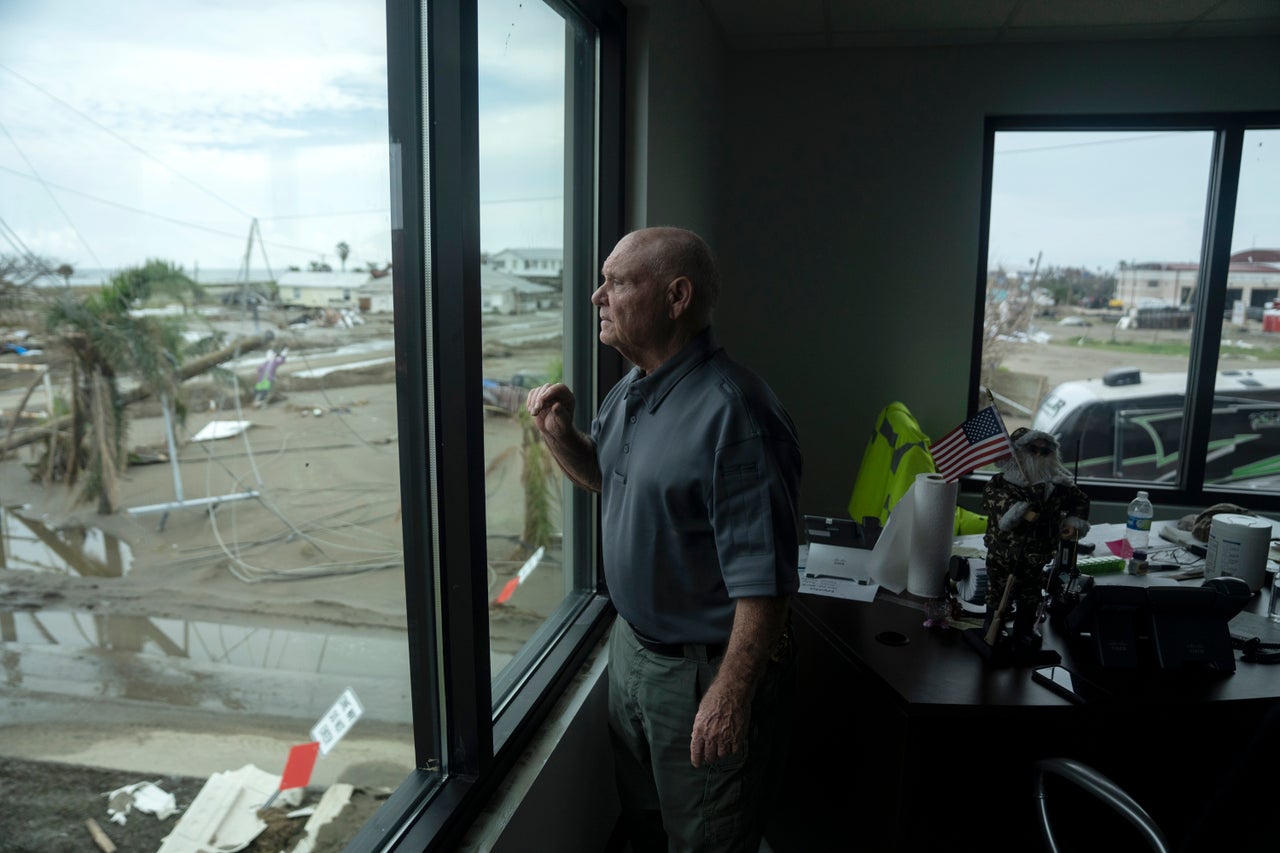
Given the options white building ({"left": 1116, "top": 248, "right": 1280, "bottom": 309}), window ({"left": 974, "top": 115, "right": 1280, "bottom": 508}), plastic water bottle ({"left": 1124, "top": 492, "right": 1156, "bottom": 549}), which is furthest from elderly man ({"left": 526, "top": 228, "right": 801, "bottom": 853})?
white building ({"left": 1116, "top": 248, "right": 1280, "bottom": 309})

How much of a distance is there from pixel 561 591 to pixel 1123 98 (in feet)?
11.7

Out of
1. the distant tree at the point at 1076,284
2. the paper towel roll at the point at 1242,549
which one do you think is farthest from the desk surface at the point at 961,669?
the distant tree at the point at 1076,284

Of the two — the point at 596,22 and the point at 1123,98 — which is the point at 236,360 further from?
the point at 1123,98

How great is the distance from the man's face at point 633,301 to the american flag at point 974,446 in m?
0.85

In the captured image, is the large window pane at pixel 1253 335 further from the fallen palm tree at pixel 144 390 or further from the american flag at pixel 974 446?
the fallen palm tree at pixel 144 390

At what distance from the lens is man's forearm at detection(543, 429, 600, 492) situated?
5.41 ft

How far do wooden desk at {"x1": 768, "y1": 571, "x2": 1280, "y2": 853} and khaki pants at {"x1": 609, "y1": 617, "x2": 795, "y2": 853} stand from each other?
0.27 metres

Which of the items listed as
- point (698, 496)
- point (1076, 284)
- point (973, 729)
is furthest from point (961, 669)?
point (1076, 284)

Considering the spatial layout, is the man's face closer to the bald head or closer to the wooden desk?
the bald head

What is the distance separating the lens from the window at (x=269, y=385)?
72cm

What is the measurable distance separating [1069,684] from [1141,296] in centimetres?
314

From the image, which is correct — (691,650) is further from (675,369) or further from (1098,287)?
(1098,287)

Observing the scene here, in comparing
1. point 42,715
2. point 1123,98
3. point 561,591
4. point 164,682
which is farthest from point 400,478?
point 1123,98

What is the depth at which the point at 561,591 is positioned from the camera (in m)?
2.41
